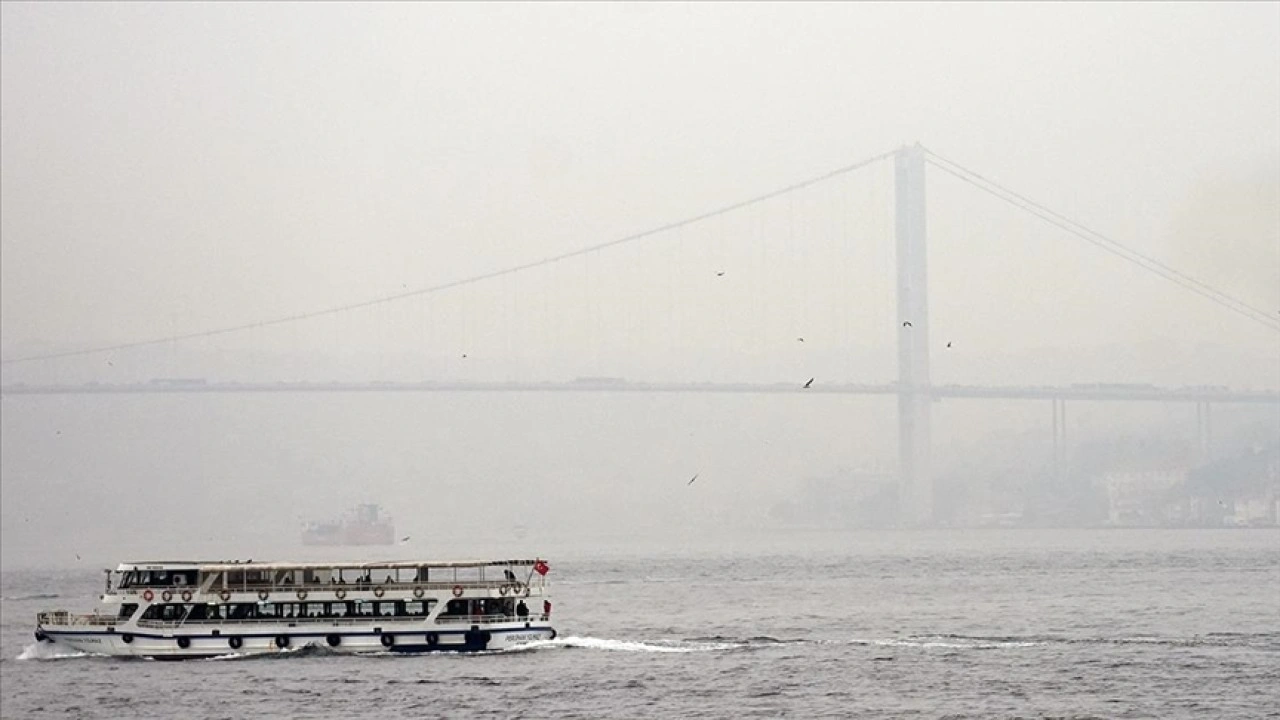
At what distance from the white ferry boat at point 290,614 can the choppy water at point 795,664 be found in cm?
60

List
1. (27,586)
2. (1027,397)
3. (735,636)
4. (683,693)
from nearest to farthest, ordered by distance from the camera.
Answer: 1. (683,693)
2. (735,636)
3. (27,586)
4. (1027,397)

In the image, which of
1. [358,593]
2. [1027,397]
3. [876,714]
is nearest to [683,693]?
[876,714]

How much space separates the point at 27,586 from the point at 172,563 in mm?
31953

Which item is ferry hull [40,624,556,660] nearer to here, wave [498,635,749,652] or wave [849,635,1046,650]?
wave [498,635,749,652]

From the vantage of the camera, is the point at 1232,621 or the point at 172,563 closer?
the point at 172,563

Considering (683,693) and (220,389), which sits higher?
(220,389)

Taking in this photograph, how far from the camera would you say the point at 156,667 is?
4075cm

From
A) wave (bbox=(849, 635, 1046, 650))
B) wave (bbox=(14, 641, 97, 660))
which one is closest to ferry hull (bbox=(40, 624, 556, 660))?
wave (bbox=(14, 641, 97, 660))

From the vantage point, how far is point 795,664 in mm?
39188

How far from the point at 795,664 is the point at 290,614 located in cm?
1104

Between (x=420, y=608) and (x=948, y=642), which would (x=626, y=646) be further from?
(x=948, y=642)

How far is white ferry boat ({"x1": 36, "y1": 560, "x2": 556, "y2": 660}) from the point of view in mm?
42375

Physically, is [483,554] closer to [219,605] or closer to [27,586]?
[27,586]

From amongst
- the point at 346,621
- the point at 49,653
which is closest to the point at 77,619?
the point at 49,653
